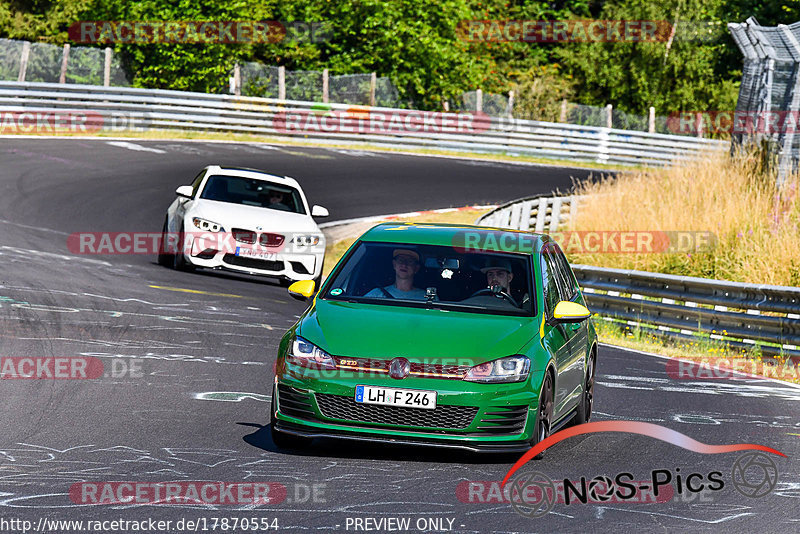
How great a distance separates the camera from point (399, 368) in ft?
26.8

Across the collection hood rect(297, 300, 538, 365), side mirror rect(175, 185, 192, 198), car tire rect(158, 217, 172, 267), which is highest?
hood rect(297, 300, 538, 365)

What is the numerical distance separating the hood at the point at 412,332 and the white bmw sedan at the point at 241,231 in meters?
9.26

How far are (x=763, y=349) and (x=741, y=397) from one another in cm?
378

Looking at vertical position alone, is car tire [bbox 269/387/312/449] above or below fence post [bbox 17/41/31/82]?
below

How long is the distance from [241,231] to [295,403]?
997 centimetres

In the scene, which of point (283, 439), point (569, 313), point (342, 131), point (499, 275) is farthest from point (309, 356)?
point (342, 131)

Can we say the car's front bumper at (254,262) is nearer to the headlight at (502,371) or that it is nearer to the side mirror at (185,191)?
the side mirror at (185,191)

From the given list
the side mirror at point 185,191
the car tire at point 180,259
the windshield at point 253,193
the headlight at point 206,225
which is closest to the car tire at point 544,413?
the headlight at point 206,225

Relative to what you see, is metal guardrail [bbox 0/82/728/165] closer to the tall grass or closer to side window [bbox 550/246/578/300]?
the tall grass

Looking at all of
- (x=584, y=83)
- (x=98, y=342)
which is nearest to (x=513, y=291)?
(x=98, y=342)

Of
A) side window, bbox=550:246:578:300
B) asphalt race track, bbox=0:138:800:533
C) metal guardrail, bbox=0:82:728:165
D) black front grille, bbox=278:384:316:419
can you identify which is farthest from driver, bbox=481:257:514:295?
metal guardrail, bbox=0:82:728:165

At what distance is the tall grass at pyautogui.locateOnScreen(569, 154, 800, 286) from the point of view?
1956cm

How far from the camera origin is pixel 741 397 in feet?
40.8

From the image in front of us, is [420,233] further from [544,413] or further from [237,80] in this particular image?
[237,80]
